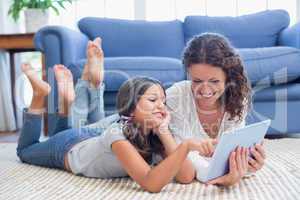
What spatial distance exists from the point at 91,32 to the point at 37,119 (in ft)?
3.58

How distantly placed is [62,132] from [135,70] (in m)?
0.61

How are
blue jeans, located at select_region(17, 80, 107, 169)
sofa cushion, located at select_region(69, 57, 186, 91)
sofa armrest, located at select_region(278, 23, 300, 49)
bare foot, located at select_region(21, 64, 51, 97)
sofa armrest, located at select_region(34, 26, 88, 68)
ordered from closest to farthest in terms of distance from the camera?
blue jeans, located at select_region(17, 80, 107, 169) < bare foot, located at select_region(21, 64, 51, 97) < sofa cushion, located at select_region(69, 57, 186, 91) < sofa armrest, located at select_region(34, 26, 88, 68) < sofa armrest, located at select_region(278, 23, 300, 49)

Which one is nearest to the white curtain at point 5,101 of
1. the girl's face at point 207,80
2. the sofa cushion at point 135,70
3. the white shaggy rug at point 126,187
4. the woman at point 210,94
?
the sofa cushion at point 135,70

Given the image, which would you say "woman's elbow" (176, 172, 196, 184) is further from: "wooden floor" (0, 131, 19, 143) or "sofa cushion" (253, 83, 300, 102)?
"wooden floor" (0, 131, 19, 143)

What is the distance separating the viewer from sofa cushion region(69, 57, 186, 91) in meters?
1.99

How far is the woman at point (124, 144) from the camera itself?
1.06 metres

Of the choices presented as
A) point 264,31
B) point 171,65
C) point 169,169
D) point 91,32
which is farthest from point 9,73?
point 169,169

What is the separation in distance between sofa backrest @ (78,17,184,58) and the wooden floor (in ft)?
2.36

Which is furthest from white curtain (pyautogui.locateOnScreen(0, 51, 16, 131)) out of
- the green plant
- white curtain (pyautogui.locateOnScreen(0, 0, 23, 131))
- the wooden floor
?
the green plant

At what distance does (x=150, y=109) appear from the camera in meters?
1.17

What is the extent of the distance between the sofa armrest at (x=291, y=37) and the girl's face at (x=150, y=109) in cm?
135

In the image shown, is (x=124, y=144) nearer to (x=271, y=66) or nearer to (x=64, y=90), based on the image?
(x=64, y=90)

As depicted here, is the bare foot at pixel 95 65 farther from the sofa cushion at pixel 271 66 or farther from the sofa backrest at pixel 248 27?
the sofa backrest at pixel 248 27

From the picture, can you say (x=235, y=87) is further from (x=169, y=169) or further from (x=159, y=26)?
(x=159, y=26)
